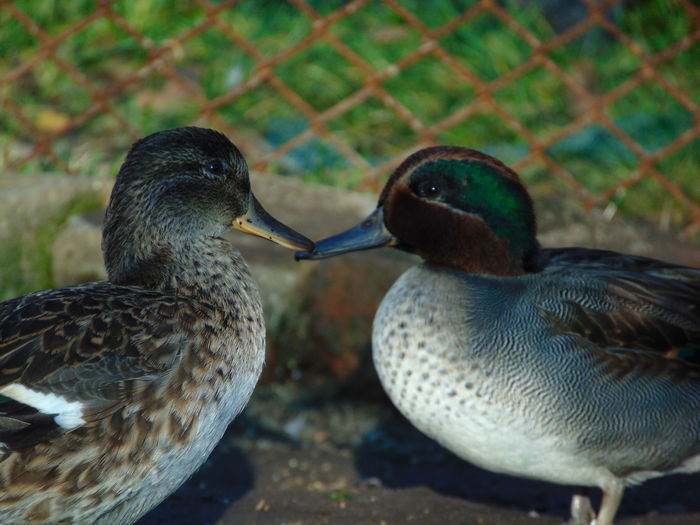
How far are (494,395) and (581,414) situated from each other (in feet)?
0.75

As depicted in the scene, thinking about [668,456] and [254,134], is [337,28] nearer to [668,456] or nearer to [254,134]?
[254,134]

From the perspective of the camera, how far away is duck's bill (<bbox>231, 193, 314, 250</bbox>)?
290 centimetres

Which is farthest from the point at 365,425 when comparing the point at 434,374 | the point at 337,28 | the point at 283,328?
the point at 337,28

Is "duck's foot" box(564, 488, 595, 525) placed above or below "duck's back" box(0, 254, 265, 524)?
below

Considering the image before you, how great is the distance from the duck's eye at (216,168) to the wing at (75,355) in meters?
0.41

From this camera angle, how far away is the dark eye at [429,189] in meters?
3.13

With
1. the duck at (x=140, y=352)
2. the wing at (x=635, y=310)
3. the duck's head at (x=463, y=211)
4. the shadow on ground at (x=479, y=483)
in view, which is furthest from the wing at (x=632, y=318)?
the duck at (x=140, y=352)

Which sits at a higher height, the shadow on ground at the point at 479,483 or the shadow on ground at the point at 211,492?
the shadow on ground at the point at 211,492

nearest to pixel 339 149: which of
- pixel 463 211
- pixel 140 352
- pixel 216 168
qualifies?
pixel 463 211

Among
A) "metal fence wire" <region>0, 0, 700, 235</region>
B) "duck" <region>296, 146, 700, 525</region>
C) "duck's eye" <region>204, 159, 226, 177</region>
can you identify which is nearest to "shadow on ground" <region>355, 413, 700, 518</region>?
"duck" <region>296, 146, 700, 525</region>

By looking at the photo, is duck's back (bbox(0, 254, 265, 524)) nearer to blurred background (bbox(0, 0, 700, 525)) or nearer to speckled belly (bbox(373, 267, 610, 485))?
speckled belly (bbox(373, 267, 610, 485))

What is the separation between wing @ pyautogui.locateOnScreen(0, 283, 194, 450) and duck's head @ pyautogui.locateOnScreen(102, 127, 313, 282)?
0.23m

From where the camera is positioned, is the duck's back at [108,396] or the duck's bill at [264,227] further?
the duck's bill at [264,227]

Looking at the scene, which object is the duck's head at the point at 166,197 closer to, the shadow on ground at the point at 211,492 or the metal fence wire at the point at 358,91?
the shadow on ground at the point at 211,492
